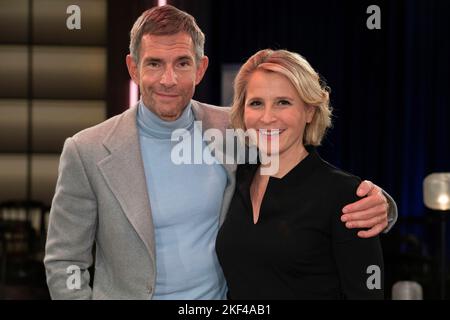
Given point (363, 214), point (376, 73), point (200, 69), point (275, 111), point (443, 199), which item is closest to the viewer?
point (363, 214)

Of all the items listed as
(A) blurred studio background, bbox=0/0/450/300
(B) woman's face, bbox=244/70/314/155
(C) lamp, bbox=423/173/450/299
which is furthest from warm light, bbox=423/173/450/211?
(B) woman's face, bbox=244/70/314/155

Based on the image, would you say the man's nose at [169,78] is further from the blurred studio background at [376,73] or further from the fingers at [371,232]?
the blurred studio background at [376,73]

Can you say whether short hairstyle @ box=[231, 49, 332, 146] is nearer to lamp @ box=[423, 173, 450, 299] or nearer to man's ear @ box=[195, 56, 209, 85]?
man's ear @ box=[195, 56, 209, 85]

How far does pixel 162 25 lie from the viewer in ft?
5.12

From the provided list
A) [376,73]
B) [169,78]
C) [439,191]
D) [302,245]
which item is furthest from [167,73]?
[376,73]

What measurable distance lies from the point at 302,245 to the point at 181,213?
27 centimetres

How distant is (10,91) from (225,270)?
331 centimetres

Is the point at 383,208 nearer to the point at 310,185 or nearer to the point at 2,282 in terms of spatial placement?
the point at 310,185

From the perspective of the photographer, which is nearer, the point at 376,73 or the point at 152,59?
the point at 152,59

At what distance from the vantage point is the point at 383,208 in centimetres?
147

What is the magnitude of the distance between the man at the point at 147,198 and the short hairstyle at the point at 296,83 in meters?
0.11

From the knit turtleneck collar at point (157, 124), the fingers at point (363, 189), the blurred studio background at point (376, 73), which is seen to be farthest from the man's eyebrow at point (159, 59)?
the blurred studio background at point (376, 73)

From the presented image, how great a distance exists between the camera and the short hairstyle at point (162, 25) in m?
1.56

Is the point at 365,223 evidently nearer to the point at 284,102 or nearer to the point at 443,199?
the point at 284,102
